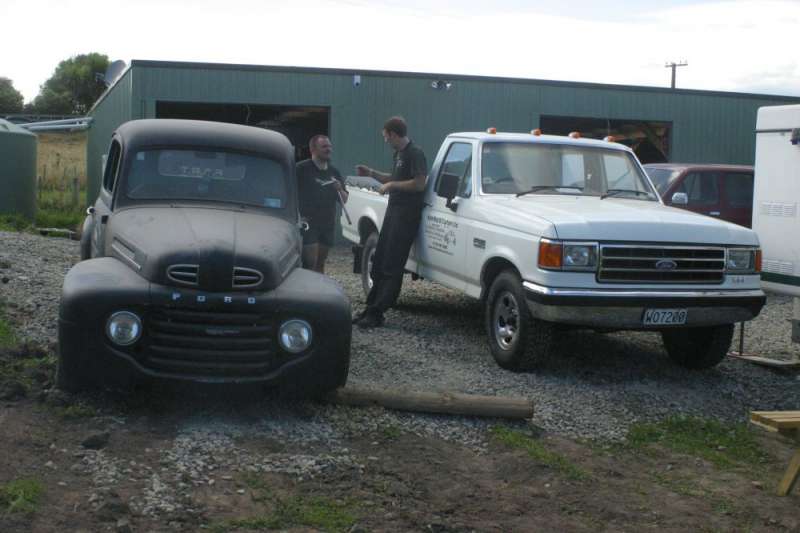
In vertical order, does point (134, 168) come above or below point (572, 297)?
above

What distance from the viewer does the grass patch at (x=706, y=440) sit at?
6637 mm

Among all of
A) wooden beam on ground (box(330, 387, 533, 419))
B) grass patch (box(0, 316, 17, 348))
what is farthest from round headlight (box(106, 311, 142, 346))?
grass patch (box(0, 316, 17, 348))

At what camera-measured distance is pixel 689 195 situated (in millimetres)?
15359

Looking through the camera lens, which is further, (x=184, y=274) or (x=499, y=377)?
(x=499, y=377)

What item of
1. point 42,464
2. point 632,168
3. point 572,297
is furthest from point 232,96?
point 42,464

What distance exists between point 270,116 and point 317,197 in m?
17.6

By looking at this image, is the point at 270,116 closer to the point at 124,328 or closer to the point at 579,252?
the point at 579,252

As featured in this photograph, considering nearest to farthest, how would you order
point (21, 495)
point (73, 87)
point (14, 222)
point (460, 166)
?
point (21, 495), point (460, 166), point (14, 222), point (73, 87)

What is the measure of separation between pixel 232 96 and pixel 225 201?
1378 cm

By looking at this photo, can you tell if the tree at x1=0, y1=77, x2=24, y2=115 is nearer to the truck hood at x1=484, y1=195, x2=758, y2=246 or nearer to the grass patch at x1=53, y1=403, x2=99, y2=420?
the truck hood at x1=484, y1=195, x2=758, y2=246

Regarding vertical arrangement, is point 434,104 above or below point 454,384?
above

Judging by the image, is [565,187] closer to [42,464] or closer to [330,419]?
[330,419]

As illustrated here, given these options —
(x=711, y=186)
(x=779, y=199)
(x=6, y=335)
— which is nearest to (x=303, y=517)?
(x=6, y=335)

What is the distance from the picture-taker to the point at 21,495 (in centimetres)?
486
